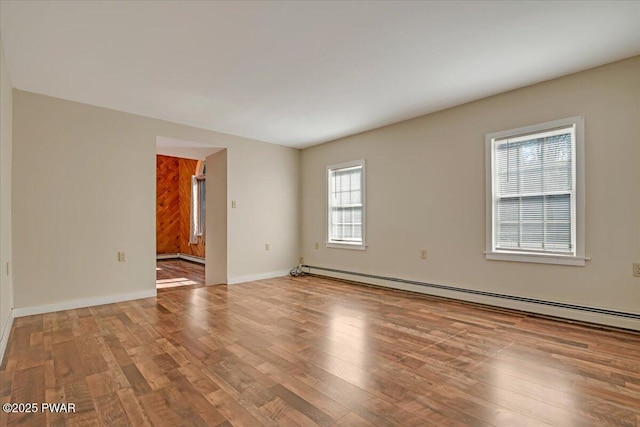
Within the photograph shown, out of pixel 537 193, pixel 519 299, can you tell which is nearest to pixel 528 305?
pixel 519 299

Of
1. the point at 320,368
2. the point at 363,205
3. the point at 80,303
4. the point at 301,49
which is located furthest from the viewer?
the point at 363,205

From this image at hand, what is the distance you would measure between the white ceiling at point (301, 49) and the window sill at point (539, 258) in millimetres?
1843

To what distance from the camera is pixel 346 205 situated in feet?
18.8

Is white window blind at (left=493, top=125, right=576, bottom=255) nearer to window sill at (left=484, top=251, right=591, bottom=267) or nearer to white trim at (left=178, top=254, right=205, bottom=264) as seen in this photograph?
window sill at (left=484, top=251, right=591, bottom=267)

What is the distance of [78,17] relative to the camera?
230cm

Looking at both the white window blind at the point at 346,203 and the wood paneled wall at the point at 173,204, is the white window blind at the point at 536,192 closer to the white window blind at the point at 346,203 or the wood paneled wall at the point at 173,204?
the white window blind at the point at 346,203

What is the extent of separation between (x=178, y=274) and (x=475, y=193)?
5774 mm

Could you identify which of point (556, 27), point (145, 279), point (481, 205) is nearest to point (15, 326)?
point (145, 279)

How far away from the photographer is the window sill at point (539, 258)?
127 inches

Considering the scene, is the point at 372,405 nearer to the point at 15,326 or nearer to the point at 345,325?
the point at 345,325

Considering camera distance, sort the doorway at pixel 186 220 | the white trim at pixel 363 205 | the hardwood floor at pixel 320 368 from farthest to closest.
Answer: the doorway at pixel 186 220 → the white trim at pixel 363 205 → the hardwood floor at pixel 320 368

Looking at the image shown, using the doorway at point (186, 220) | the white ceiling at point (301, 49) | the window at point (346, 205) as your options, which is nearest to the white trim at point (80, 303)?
the doorway at point (186, 220)

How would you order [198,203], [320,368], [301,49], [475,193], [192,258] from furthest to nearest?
1. [192,258]
2. [198,203]
3. [475,193]
4. [301,49]
5. [320,368]

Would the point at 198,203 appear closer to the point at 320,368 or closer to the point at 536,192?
the point at 320,368
